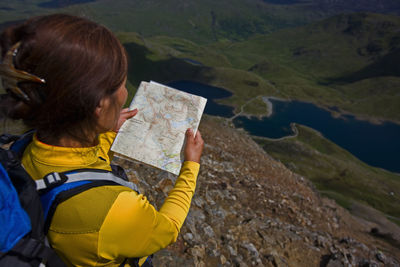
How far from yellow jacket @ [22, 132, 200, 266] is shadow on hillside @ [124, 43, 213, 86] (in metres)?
179

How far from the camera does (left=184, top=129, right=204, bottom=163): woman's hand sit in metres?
3.28

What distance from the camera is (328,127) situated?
14988 cm

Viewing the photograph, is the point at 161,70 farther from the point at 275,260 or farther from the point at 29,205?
the point at 29,205

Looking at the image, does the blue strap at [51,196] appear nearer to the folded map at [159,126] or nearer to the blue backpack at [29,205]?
the blue backpack at [29,205]

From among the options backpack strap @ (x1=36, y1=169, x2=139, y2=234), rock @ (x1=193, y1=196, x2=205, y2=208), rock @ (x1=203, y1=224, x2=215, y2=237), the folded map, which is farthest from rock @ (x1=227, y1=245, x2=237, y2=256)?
backpack strap @ (x1=36, y1=169, x2=139, y2=234)

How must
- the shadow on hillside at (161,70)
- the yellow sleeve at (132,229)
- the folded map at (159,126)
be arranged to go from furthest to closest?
the shadow on hillside at (161,70) < the folded map at (159,126) < the yellow sleeve at (132,229)

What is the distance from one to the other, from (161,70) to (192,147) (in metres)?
191

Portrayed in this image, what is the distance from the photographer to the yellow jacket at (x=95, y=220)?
6.22ft

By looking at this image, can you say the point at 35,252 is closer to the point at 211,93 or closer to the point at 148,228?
the point at 148,228

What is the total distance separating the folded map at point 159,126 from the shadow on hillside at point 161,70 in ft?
581

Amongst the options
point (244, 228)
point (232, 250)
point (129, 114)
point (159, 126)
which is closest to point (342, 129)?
point (244, 228)

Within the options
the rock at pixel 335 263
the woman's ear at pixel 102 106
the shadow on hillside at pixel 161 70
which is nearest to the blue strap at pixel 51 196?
the woman's ear at pixel 102 106

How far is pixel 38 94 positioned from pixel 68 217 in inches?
39.1

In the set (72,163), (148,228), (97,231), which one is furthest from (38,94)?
(148,228)
